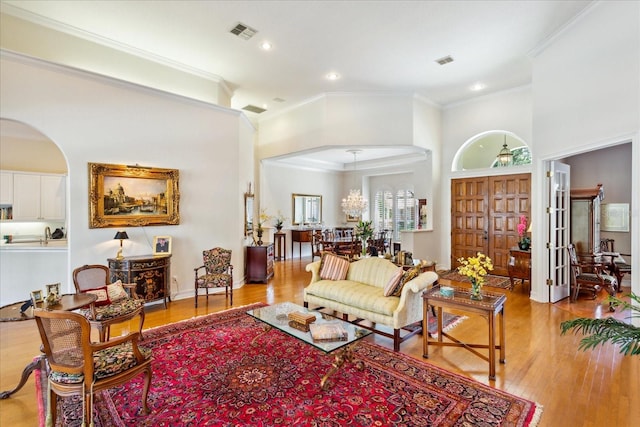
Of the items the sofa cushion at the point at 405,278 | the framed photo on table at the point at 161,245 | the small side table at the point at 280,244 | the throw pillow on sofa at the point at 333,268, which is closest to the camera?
the sofa cushion at the point at 405,278

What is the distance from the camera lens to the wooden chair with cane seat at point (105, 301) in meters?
3.32

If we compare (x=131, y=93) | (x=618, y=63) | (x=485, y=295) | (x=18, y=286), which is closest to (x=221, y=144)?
(x=131, y=93)

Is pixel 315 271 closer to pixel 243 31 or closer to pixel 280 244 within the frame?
pixel 243 31

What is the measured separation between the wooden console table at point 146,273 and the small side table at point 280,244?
4828mm

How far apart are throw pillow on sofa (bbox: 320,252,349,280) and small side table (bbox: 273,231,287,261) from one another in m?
5.12

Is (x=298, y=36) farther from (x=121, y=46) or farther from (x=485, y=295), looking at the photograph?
(x=485, y=295)

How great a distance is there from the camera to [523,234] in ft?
21.4

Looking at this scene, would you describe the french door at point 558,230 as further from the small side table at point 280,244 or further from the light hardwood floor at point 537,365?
the small side table at point 280,244

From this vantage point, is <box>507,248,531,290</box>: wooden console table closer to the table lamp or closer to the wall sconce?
the wall sconce

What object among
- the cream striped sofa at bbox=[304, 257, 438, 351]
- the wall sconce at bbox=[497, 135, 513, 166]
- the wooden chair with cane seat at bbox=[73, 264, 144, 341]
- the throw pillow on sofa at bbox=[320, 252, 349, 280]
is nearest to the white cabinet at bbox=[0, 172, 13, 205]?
the wooden chair with cane seat at bbox=[73, 264, 144, 341]

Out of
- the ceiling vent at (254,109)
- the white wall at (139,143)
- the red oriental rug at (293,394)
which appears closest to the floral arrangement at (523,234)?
the red oriental rug at (293,394)

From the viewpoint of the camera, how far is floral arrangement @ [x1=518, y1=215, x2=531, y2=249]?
6062 millimetres

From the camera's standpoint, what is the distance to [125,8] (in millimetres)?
4152

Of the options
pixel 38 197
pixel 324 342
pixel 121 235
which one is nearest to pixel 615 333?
pixel 324 342
